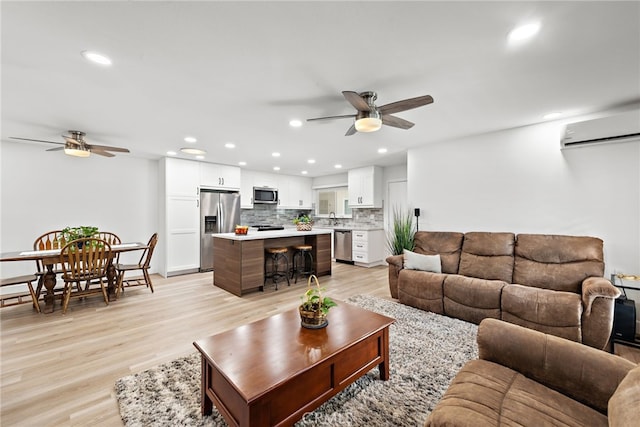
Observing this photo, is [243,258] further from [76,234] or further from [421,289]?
[421,289]

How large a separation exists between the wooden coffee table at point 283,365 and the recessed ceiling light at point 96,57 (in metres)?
2.10

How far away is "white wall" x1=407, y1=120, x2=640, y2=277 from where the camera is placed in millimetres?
2766

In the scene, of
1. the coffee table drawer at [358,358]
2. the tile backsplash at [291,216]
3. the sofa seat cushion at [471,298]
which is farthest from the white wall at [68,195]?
the sofa seat cushion at [471,298]

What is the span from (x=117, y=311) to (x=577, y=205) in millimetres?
5844

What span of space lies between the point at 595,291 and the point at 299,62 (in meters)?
3.14

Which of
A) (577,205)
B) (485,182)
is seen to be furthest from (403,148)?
(577,205)

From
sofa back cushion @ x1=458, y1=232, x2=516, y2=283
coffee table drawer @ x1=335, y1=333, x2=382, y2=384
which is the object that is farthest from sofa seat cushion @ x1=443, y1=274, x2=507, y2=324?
coffee table drawer @ x1=335, y1=333, x2=382, y2=384

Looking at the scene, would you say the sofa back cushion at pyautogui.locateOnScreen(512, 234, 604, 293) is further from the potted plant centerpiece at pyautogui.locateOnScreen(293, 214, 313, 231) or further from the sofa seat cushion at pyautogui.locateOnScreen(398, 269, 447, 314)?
the potted plant centerpiece at pyautogui.locateOnScreen(293, 214, 313, 231)

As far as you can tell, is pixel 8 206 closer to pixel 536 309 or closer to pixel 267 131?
pixel 267 131

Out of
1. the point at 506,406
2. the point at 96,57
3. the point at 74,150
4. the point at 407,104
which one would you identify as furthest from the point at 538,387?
the point at 74,150

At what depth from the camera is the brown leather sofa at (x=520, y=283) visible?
7.52 ft

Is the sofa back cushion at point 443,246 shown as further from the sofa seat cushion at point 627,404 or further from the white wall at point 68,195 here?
the white wall at point 68,195

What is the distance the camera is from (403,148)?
446 centimetres

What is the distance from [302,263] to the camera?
5125mm
